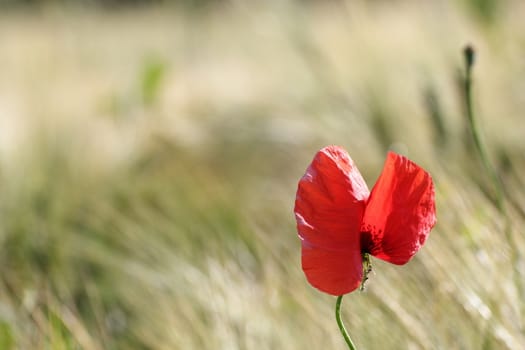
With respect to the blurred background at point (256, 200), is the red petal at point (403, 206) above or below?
above

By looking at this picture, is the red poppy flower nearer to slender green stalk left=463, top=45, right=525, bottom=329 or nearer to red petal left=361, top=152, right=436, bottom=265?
red petal left=361, top=152, right=436, bottom=265

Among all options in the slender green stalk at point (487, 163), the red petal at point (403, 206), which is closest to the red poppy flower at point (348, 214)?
the red petal at point (403, 206)

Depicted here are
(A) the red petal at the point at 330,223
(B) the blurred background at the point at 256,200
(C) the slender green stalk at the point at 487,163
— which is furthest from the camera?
(B) the blurred background at the point at 256,200

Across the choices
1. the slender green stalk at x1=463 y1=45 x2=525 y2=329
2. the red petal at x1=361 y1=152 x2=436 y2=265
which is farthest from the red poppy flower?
the slender green stalk at x1=463 y1=45 x2=525 y2=329

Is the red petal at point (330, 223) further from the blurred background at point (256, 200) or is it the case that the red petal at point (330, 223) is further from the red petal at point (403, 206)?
the blurred background at point (256, 200)

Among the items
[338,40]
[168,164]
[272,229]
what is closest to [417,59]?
[168,164]

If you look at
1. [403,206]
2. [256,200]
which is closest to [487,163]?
[403,206]

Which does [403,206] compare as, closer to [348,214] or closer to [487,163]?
[348,214]
